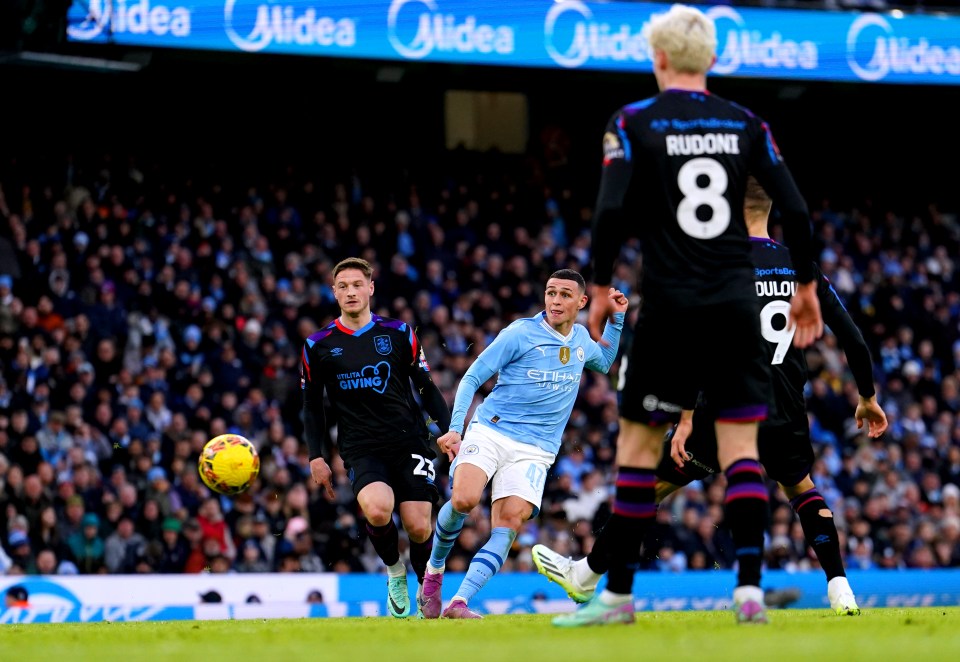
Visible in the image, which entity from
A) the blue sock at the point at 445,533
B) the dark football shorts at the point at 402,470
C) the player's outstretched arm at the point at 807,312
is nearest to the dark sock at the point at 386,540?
the dark football shorts at the point at 402,470

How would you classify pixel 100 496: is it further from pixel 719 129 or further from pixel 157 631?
pixel 719 129

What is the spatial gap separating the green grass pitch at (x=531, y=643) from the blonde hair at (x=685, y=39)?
7.77 feet

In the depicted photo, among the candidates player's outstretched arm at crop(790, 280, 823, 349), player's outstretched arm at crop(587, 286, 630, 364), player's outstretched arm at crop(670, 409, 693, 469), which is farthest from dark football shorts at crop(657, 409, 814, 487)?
player's outstretched arm at crop(790, 280, 823, 349)

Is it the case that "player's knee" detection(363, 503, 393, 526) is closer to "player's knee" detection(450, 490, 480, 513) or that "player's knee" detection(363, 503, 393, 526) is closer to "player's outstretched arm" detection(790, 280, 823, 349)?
"player's knee" detection(450, 490, 480, 513)

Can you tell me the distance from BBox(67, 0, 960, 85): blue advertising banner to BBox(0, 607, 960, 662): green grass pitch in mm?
12078

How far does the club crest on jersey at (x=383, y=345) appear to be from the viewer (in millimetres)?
10312

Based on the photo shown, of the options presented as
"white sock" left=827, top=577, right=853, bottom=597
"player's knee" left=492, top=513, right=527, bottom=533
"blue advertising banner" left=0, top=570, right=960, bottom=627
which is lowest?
"blue advertising banner" left=0, top=570, right=960, bottom=627

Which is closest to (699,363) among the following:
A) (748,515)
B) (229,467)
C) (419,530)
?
(748,515)

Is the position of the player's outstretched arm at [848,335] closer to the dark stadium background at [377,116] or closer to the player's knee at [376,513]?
the player's knee at [376,513]

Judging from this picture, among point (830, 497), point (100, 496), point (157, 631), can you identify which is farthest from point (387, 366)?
point (830, 497)

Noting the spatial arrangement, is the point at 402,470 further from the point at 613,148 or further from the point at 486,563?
the point at 613,148

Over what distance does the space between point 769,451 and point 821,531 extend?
0.65 m

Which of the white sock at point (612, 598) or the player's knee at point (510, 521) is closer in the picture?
the white sock at point (612, 598)

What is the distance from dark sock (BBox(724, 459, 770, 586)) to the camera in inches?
241
